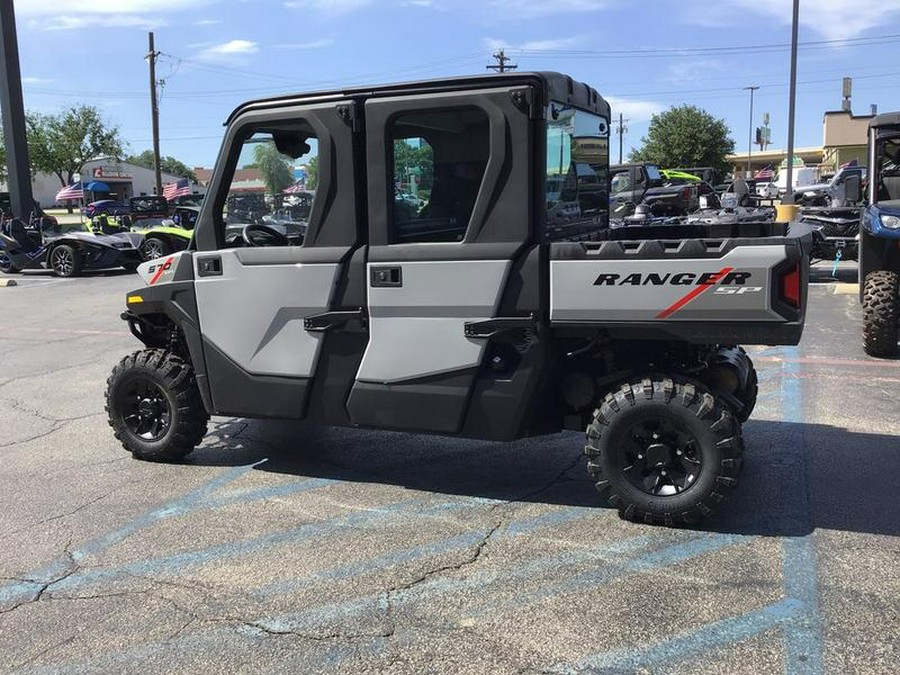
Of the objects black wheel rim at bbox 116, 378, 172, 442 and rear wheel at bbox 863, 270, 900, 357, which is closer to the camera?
black wheel rim at bbox 116, 378, 172, 442

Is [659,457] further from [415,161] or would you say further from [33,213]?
[33,213]

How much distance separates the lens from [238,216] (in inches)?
182

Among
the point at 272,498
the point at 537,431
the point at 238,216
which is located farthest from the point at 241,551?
the point at 238,216

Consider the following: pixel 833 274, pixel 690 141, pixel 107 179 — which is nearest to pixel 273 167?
pixel 833 274

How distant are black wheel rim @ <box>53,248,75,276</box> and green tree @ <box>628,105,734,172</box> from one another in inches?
1519

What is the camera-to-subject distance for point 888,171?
29.0 feet

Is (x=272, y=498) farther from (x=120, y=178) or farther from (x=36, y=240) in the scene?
(x=120, y=178)

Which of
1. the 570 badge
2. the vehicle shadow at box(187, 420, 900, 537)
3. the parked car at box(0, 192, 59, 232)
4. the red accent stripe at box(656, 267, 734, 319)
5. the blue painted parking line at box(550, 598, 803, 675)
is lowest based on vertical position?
the blue painted parking line at box(550, 598, 803, 675)

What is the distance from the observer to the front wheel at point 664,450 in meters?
3.75

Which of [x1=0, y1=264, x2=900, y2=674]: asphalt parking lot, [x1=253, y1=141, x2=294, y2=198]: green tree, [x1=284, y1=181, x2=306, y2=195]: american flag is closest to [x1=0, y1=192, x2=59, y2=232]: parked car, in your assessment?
[x1=0, y1=264, x2=900, y2=674]: asphalt parking lot

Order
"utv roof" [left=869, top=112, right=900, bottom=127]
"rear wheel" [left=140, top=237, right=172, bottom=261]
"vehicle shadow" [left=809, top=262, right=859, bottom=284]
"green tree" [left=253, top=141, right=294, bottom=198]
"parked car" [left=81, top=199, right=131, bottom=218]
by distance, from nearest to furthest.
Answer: "green tree" [left=253, top=141, right=294, bottom=198] < "utv roof" [left=869, top=112, right=900, bottom=127] < "vehicle shadow" [left=809, top=262, right=859, bottom=284] < "rear wheel" [left=140, top=237, right=172, bottom=261] < "parked car" [left=81, top=199, right=131, bottom=218]

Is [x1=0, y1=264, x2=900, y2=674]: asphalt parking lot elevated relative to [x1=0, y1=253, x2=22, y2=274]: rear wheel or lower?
lower

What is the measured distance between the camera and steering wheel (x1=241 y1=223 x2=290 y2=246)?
453cm

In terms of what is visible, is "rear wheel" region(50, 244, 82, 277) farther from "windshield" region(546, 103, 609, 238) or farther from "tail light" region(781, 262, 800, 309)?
"tail light" region(781, 262, 800, 309)
